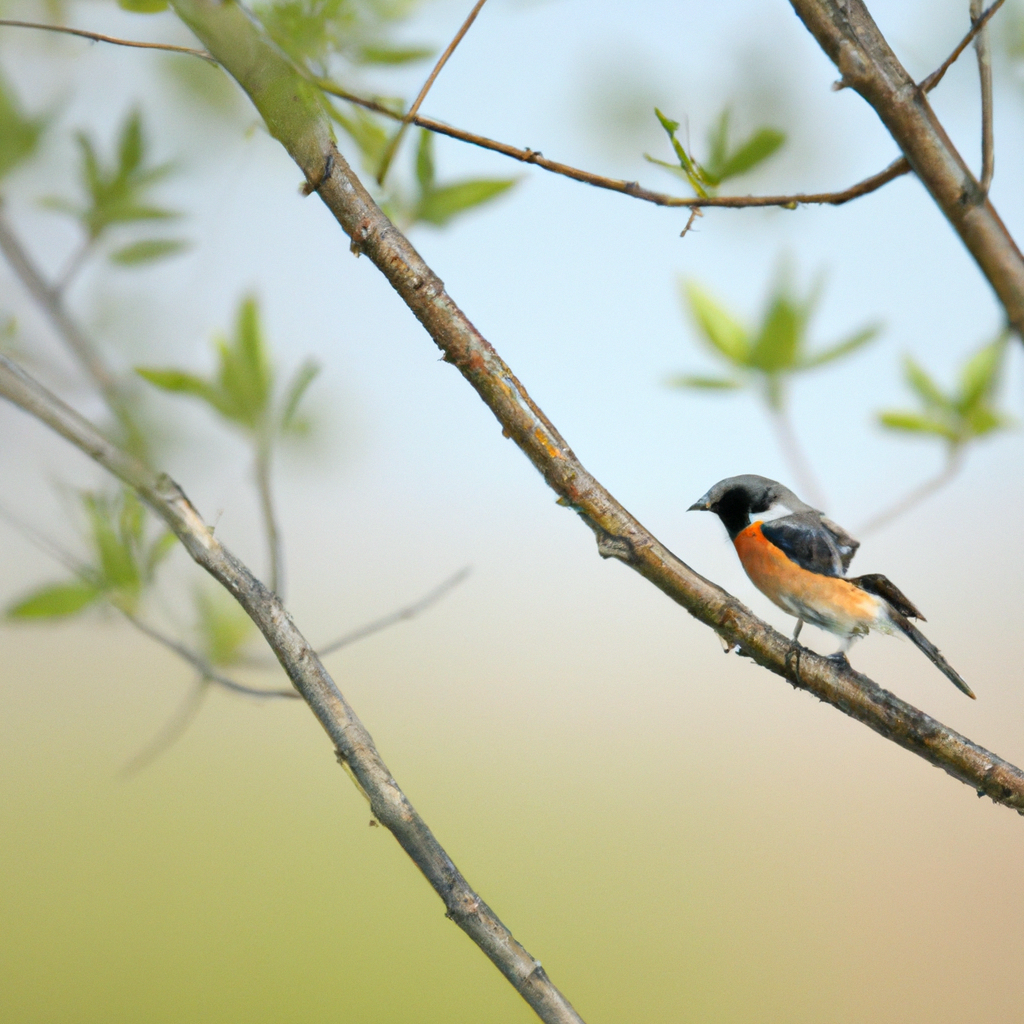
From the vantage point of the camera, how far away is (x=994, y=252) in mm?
214

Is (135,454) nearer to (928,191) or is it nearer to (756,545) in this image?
(928,191)

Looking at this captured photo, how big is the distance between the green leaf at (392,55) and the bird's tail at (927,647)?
15.6 inches

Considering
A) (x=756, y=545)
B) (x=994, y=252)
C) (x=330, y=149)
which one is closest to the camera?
(x=994, y=252)

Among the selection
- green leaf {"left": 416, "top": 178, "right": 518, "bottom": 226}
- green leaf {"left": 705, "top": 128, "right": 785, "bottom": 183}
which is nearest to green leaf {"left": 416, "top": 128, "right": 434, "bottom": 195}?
green leaf {"left": 416, "top": 178, "right": 518, "bottom": 226}

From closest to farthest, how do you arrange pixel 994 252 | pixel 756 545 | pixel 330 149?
pixel 994 252 → pixel 330 149 → pixel 756 545

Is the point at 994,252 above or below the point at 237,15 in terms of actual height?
below

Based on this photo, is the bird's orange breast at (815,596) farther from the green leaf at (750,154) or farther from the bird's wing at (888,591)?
the green leaf at (750,154)

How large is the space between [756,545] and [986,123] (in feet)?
1.07

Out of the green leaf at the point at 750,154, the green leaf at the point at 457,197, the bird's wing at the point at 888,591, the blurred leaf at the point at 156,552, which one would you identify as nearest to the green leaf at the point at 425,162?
the green leaf at the point at 457,197

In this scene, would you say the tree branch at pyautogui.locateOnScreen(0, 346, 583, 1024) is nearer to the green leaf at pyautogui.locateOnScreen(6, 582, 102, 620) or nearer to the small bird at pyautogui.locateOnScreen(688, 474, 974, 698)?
the green leaf at pyautogui.locateOnScreen(6, 582, 102, 620)

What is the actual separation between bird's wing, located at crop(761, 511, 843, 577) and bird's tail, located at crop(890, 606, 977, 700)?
0.04m

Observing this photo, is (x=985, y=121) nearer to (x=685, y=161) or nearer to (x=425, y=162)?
(x=685, y=161)

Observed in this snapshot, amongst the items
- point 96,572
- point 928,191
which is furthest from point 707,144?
point 96,572

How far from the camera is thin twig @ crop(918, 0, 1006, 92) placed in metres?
0.22
